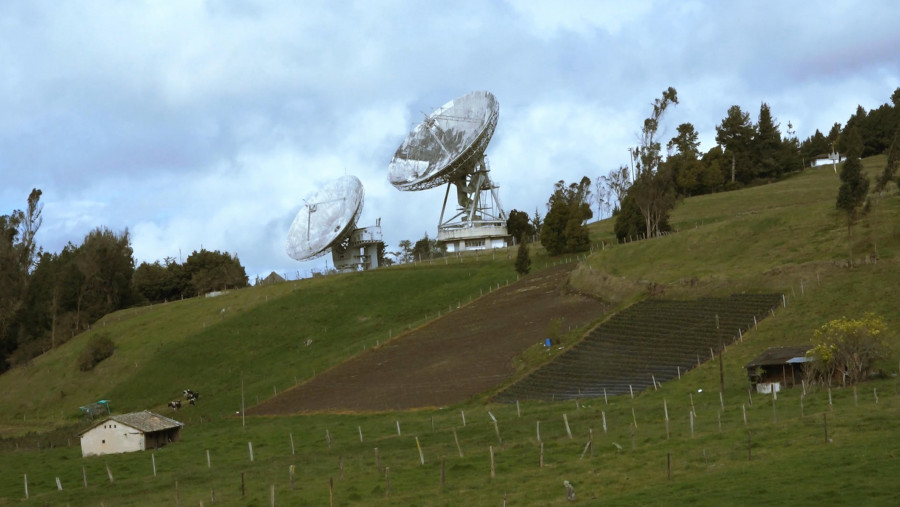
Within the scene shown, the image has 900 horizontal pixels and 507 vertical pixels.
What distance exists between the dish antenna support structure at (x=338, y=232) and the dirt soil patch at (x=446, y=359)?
32.6 metres

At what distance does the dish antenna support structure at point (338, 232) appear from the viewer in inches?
4825

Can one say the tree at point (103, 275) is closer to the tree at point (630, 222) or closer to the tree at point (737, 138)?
the tree at point (630, 222)

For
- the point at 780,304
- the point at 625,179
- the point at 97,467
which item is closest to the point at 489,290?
the point at 780,304

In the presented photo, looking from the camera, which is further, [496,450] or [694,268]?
[694,268]

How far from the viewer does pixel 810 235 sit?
84.9 metres

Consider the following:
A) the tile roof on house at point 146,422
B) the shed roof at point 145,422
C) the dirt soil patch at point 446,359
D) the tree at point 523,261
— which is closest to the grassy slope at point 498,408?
the shed roof at point 145,422

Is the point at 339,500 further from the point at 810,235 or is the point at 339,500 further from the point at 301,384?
the point at 810,235

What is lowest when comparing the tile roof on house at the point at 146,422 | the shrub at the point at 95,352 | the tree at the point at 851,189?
the tile roof on house at the point at 146,422

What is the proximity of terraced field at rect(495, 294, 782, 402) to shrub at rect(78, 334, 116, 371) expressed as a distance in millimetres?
50576

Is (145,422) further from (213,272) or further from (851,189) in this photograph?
(213,272)

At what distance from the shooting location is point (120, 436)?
195 feet

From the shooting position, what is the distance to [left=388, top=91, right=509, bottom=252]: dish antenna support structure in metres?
114

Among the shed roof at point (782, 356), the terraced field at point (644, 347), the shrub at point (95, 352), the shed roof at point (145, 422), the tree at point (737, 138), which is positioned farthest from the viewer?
the tree at point (737, 138)

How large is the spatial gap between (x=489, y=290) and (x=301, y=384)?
26.9 metres
